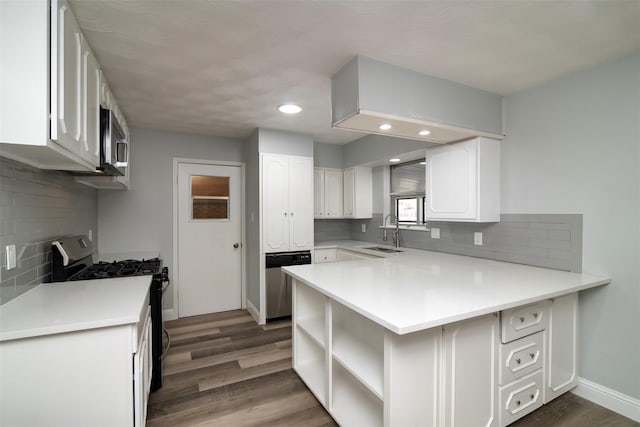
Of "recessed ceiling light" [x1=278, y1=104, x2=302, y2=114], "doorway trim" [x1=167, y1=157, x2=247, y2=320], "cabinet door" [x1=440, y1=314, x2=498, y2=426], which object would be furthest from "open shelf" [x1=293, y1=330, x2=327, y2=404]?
"recessed ceiling light" [x1=278, y1=104, x2=302, y2=114]

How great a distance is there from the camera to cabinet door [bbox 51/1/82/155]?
125cm

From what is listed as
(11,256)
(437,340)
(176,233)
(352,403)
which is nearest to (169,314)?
(176,233)

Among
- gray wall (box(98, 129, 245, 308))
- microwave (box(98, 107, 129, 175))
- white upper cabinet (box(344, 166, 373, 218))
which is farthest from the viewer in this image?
white upper cabinet (box(344, 166, 373, 218))

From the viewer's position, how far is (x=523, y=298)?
1.57 m

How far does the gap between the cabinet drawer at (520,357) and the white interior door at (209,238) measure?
Result: 3243mm

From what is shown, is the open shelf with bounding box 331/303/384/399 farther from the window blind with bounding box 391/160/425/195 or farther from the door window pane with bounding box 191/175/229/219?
the door window pane with bounding box 191/175/229/219

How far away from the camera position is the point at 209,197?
13.0 ft

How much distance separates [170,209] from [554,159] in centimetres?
399

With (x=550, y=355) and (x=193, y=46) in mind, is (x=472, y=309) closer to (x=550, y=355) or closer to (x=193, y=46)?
(x=550, y=355)

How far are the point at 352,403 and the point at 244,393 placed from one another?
2.81 ft

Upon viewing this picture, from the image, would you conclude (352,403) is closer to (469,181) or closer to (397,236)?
(469,181)

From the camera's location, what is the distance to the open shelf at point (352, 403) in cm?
172

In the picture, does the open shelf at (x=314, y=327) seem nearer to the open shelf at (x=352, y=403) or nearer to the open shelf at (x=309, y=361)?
the open shelf at (x=309, y=361)

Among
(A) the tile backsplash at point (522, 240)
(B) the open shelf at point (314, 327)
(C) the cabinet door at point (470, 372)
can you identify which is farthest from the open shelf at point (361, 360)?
(A) the tile backsplash at point (522, 240)
